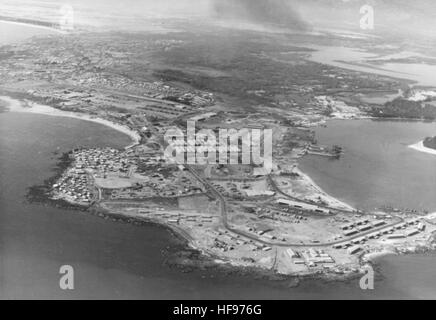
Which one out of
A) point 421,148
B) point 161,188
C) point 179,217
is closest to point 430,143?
point 421,148

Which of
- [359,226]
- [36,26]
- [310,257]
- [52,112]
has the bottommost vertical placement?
[310,257]

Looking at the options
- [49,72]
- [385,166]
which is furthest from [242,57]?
[385,166]

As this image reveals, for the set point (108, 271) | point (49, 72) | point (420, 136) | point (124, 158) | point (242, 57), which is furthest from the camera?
point (242, 57)

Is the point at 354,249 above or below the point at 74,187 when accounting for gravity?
below

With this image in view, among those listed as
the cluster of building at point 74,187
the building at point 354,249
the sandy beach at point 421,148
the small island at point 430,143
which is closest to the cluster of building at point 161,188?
the cluster of building at point 74,187

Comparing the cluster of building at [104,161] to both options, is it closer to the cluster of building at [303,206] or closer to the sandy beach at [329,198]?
the cluster of building at [303,206]

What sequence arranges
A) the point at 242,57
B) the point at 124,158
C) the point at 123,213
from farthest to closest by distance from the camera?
1. the point at 242,57
2. the point at 124,158
3. the point at 123,213

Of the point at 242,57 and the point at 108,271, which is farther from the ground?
the point at 242,57

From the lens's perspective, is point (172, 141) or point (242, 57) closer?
point (172, 141)

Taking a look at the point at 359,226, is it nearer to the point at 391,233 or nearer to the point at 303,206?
the point at 391,233

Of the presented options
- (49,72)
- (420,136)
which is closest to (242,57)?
(49,72)
